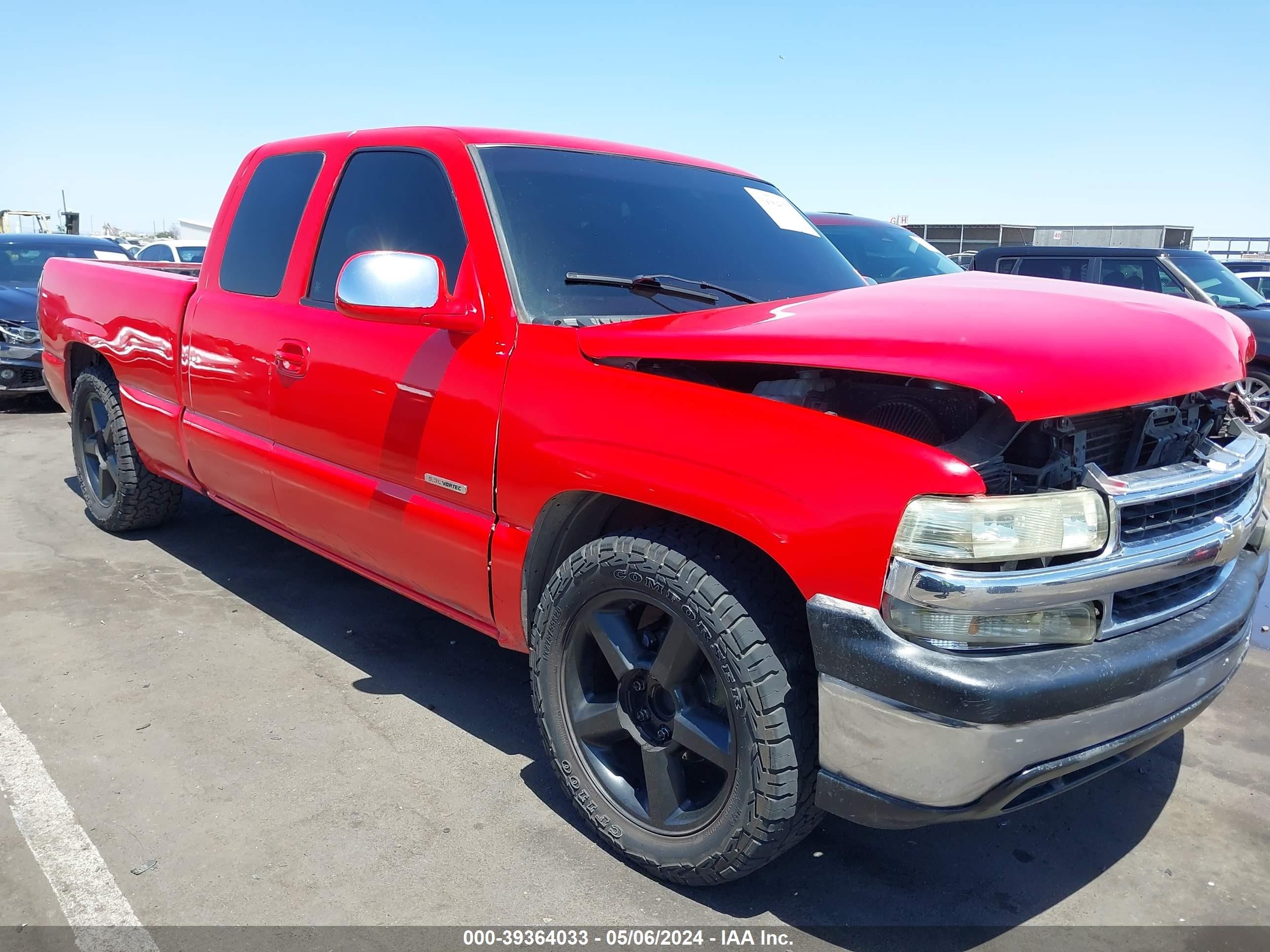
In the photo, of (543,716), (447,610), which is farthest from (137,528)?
(543,716)

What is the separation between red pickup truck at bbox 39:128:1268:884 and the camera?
188 cm

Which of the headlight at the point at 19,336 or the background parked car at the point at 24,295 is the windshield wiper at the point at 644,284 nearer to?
the background parked car at the point at 24,295

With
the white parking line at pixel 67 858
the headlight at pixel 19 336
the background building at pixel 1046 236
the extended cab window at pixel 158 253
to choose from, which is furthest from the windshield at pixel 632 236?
the background building at pixel 1046 236

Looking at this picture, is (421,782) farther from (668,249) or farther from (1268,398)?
(1268,398)

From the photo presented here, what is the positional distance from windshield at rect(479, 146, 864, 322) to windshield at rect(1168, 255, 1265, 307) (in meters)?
7.78

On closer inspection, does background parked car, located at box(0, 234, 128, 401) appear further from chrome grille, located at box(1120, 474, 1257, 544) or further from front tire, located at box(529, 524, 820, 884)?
chrome grille, located at box(1120, 474, 1257, 544)

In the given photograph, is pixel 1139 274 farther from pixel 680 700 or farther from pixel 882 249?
pixel 680 700

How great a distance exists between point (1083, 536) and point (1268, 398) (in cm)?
915

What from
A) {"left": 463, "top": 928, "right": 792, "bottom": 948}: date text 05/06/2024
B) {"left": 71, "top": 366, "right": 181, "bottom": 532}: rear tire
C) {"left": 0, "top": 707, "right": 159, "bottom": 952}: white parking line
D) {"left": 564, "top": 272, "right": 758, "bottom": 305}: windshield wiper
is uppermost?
{"left": 564, "top": 272, "right": 758, "bottom": 305}: windshield wiper

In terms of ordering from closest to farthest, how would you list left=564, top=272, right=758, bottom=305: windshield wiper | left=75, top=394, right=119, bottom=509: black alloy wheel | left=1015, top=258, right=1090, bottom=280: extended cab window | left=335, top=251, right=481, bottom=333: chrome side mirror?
left=335, top=251, right=481, bottom=333: chrome side mirror < left=564, top=272, right=758, bottom=305: windshield wiper < left=75, top=394, right=119, bottom=509: black alloy wheel < left=1015, top=258, right=1090, bottom=280: extended cab window

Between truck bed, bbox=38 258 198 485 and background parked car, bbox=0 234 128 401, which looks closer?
truck bed, bbox=38 258 198 485

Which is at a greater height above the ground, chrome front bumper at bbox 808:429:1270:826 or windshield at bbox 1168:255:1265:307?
windshield at bbox 1168:255:1265:307

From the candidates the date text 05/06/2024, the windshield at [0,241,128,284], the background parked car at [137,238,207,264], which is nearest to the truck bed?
the date text 05/06/2024

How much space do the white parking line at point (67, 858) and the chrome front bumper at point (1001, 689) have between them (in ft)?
5.40
